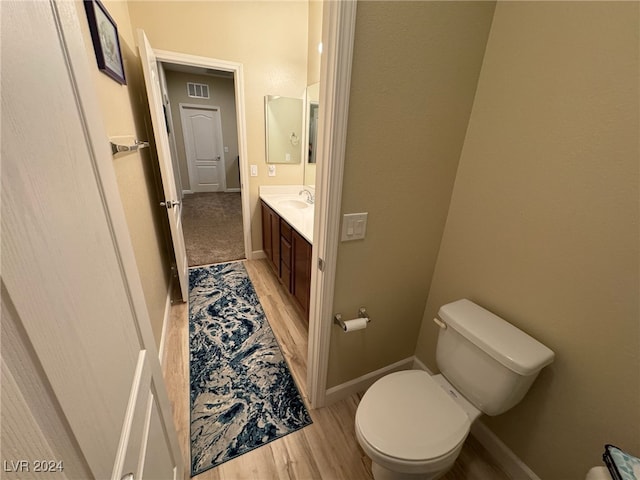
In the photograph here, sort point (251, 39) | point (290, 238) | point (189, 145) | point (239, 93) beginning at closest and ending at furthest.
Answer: point (290, 238) < point (251, 39) < point (239, 93) < point (189, 145)

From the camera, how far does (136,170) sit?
163 cm

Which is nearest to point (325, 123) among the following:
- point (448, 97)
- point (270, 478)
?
point (448, 97)

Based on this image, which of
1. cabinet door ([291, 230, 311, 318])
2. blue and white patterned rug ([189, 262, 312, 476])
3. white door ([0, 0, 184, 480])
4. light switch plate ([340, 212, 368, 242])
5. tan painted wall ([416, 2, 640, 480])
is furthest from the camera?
cabinet door ([291, 230, 311, 318])

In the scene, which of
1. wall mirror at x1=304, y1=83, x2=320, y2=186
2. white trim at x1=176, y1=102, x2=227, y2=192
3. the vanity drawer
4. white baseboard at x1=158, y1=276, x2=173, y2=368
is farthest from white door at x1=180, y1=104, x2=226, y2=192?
the vanity drawer

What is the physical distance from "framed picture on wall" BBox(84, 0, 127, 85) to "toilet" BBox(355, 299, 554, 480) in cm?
184

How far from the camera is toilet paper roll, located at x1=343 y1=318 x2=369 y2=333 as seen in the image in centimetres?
128

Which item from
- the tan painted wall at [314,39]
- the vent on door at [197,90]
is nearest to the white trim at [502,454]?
the tan painted wall at [314,39]

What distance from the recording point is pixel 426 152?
1199mm

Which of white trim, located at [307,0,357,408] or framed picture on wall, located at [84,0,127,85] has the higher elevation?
framed picture on wall, located at [84,0,127,85]

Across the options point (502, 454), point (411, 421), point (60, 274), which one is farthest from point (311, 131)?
point (502, 454)

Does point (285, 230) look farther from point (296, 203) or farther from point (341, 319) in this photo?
point (341, 319)

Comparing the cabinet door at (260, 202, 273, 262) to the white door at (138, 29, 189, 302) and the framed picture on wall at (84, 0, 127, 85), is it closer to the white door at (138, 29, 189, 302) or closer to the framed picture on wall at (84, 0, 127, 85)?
the white door at (138, 29, 189, 302)

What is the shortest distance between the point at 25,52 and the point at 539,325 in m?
1.64

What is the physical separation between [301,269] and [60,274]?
5.35 feet
